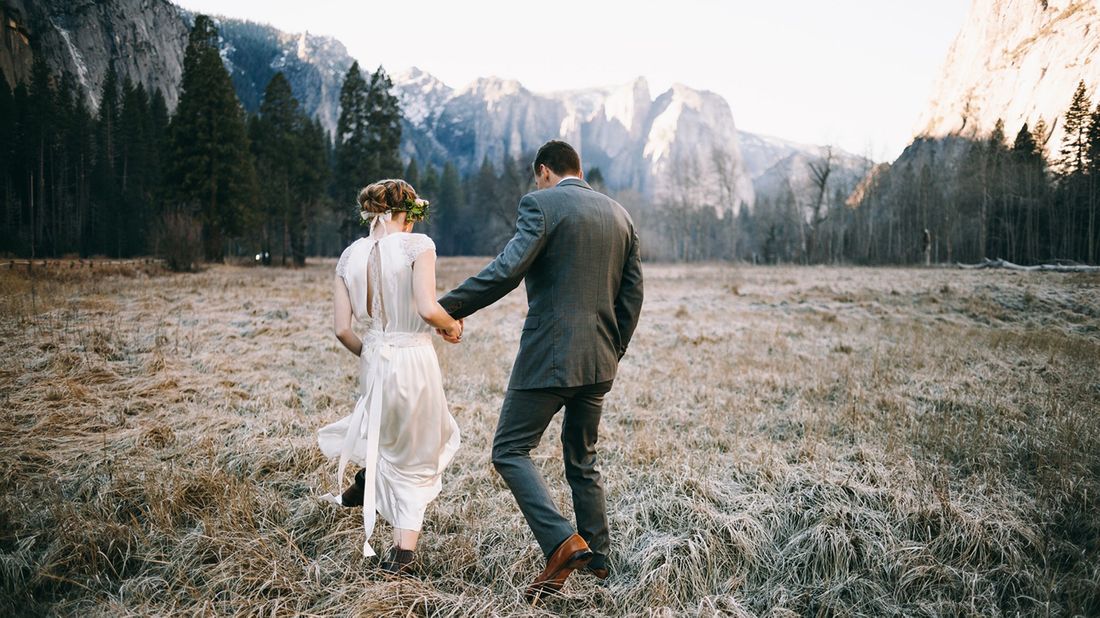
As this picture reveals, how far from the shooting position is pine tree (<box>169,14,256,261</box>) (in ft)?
90.8

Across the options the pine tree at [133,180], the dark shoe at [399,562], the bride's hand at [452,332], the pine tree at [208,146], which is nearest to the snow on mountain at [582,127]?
the pine tree at [133,180]

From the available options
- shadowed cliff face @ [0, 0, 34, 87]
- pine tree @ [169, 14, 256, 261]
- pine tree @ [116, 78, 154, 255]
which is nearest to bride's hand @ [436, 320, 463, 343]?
shadowed cliff face @ [0, 0, 34, 87]

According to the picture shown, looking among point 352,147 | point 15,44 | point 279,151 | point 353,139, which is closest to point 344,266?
point 15,44

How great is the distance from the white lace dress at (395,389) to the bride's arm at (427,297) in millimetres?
53

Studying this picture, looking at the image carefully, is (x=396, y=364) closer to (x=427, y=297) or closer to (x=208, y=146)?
(x=427, y=297)

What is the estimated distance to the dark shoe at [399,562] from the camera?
2.94 meters

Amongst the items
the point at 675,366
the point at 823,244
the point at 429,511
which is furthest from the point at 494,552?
the point at 823,244

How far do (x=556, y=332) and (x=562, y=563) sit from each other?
1.19m

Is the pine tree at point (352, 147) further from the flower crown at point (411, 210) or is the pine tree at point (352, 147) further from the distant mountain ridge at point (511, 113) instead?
the distant mountain ridge at point (511, 113)

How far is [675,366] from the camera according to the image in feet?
29.4

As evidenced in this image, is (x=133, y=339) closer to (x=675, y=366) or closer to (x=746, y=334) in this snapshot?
(x=675, y=366)

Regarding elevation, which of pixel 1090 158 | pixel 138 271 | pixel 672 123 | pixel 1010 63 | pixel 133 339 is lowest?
pixel 133 339

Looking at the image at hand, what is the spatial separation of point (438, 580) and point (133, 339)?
8.49m

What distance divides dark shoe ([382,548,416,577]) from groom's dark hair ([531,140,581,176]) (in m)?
2.33
